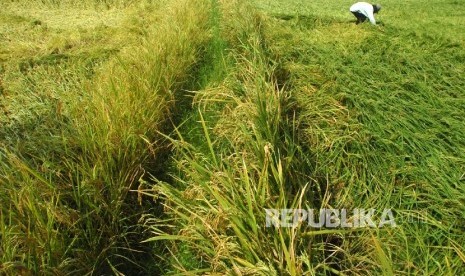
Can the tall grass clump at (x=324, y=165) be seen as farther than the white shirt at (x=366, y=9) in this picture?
No

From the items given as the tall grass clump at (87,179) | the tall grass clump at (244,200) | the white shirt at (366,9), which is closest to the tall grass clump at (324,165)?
the tall grass clump at (244,200)

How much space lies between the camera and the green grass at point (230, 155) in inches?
48.3

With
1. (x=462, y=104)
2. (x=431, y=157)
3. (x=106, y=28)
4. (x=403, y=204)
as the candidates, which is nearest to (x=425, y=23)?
(x=462, y=104)

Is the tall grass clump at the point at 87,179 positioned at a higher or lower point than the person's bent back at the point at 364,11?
lower

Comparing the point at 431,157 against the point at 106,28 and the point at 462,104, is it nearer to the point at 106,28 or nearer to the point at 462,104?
the point at 462,104

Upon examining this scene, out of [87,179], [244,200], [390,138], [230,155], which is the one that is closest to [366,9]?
[390,138]

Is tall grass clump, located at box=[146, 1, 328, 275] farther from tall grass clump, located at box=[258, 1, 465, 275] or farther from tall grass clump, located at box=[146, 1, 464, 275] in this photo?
tall grass clump, located at box=[258, 1, 465, 275]

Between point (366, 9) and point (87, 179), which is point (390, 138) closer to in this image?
point (87, 179)

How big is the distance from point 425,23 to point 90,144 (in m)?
5.00

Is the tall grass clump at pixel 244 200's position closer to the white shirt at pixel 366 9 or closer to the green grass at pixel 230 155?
the green grass at pixel 230 155

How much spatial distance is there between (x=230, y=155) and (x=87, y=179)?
64 cm

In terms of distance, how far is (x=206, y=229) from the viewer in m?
1.30

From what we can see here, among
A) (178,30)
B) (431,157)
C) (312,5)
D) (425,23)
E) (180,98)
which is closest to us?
(431,157)

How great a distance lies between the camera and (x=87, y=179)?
1.52 metres
